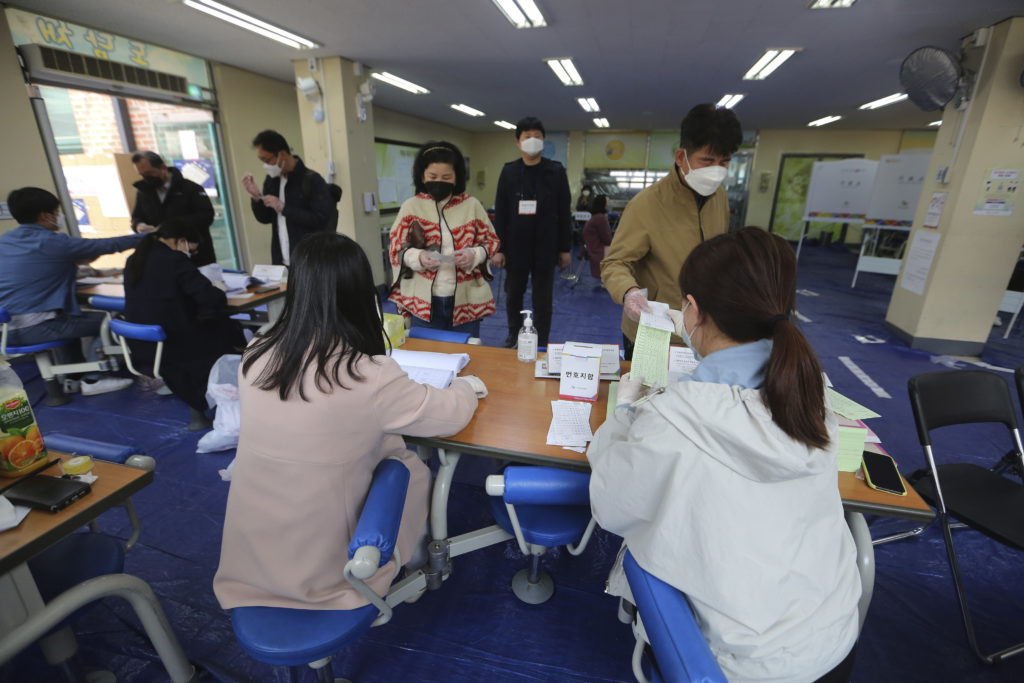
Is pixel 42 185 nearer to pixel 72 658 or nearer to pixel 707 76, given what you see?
pixel 72 658

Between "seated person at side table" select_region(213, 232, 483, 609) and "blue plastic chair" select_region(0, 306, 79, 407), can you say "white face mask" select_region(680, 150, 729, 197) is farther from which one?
"blue plastic chair" select_region(0, 306, 79, 407)

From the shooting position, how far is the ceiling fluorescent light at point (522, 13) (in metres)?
3.39

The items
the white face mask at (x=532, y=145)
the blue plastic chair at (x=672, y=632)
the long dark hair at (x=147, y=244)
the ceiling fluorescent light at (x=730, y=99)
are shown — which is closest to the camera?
the blue plastic chair at (x=672, y=632)

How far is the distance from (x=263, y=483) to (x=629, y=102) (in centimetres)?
803

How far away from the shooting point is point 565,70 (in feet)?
17.7

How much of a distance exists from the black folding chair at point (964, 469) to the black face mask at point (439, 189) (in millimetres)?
2092

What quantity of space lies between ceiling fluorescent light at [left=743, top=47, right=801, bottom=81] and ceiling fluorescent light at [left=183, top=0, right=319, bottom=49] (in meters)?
4.49

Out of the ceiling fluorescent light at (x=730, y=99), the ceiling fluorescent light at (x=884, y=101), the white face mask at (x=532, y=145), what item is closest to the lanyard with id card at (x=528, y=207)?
the white face mask at (x=532, y=145)

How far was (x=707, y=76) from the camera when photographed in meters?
5.52

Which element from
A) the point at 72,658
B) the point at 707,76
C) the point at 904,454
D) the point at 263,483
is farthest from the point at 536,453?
the point at 707,76

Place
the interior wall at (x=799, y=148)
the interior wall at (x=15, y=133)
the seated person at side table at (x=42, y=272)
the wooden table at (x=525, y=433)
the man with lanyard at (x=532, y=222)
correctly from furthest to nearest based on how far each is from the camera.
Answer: the interior wall at (x=799, y=148), the interior wall at (x=15, y=133), the man with lanyard at (x=532, y=222), the seated person at side table at (x=42, y=272), the wooden table at (x=525, y=433)

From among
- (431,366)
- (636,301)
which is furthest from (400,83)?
(636,301)

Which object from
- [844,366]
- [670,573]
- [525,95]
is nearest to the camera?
[670,573]

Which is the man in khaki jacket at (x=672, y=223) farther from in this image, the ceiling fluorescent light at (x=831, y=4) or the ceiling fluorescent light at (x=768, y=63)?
the ceiling fluorescent light at (x=768, y=63)
